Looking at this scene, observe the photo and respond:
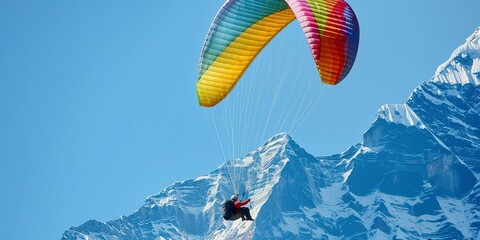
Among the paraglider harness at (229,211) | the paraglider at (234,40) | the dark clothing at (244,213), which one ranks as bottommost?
the dark clothing at (244,213)

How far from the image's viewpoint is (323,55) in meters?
38.3

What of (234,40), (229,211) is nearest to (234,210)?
(229,211)

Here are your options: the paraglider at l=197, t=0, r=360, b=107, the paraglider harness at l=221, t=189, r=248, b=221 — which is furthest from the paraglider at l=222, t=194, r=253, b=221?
the paraglider at l=197, t=0, r=360, b=107

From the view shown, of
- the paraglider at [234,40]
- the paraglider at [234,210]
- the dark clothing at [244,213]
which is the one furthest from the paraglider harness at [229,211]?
the paraglider at [234,40]

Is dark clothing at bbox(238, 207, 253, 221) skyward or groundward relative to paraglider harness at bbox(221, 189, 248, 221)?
groundward

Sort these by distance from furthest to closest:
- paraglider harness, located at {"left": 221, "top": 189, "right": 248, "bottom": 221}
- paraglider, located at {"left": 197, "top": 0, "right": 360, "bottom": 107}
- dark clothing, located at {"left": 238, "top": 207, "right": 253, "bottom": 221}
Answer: paraglider, located at {"left": 197, "top": 0, "right": 360, "bottom": 107} < dark clothing, located at {"left": 238, "top": 207, "right": 253, "bottom": 221} < paraglider harness, located at {"left": 221, "top": 189, "right": 248, "bottom": 221}

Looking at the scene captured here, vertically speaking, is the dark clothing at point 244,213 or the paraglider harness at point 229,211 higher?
the paraglider harness at point 229,211

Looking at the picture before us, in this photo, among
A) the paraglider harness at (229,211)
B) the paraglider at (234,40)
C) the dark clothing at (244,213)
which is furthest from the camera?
the paraglider at (234,40)

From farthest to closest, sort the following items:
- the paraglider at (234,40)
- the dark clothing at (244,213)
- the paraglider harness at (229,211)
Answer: the paraglider at (234,40) < the dark clothing at (244,213) < the paraglider harness at (229,211)

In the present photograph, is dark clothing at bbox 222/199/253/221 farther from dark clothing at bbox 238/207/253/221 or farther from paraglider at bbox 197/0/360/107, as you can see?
paraglider at bbox 197/0/360/107

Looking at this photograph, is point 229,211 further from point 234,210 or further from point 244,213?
point 244,213

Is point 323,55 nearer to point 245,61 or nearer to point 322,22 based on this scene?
point 322,22

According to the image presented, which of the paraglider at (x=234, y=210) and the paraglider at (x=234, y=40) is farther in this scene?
the paraglider at (x=234, y=40)

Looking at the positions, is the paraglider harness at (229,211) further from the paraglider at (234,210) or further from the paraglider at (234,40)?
the paraglider at (234,40)
